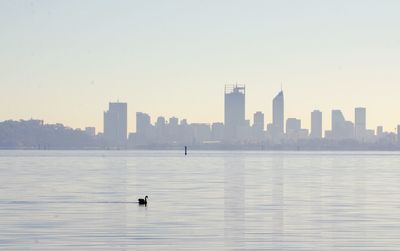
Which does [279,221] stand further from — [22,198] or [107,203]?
[22,198]

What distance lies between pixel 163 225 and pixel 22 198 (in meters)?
21.4

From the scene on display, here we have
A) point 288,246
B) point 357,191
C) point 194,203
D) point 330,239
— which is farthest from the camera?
point 357,191

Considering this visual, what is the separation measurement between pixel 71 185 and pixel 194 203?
2496cm

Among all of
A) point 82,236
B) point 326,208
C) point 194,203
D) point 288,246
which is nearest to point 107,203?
point 194,203

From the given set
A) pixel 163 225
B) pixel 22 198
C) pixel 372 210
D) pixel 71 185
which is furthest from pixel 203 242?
pixel 71 185

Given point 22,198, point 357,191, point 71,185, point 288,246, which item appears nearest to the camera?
point 288,246

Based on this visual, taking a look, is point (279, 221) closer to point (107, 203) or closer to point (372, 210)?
point (372, 210)

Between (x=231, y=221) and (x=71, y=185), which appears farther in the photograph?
(x=71, y=185)

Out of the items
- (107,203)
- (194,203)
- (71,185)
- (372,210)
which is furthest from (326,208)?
(71,185)

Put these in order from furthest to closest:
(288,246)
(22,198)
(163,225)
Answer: (22,198)
(163,225)
(288,246)

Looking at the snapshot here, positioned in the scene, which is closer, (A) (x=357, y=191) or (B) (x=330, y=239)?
(B) (x=330, y=239)

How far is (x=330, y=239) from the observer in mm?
36688

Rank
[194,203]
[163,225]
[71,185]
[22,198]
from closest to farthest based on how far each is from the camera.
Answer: [163,225], [194,203], [22,198], [71,185]

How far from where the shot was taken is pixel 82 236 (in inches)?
1451
